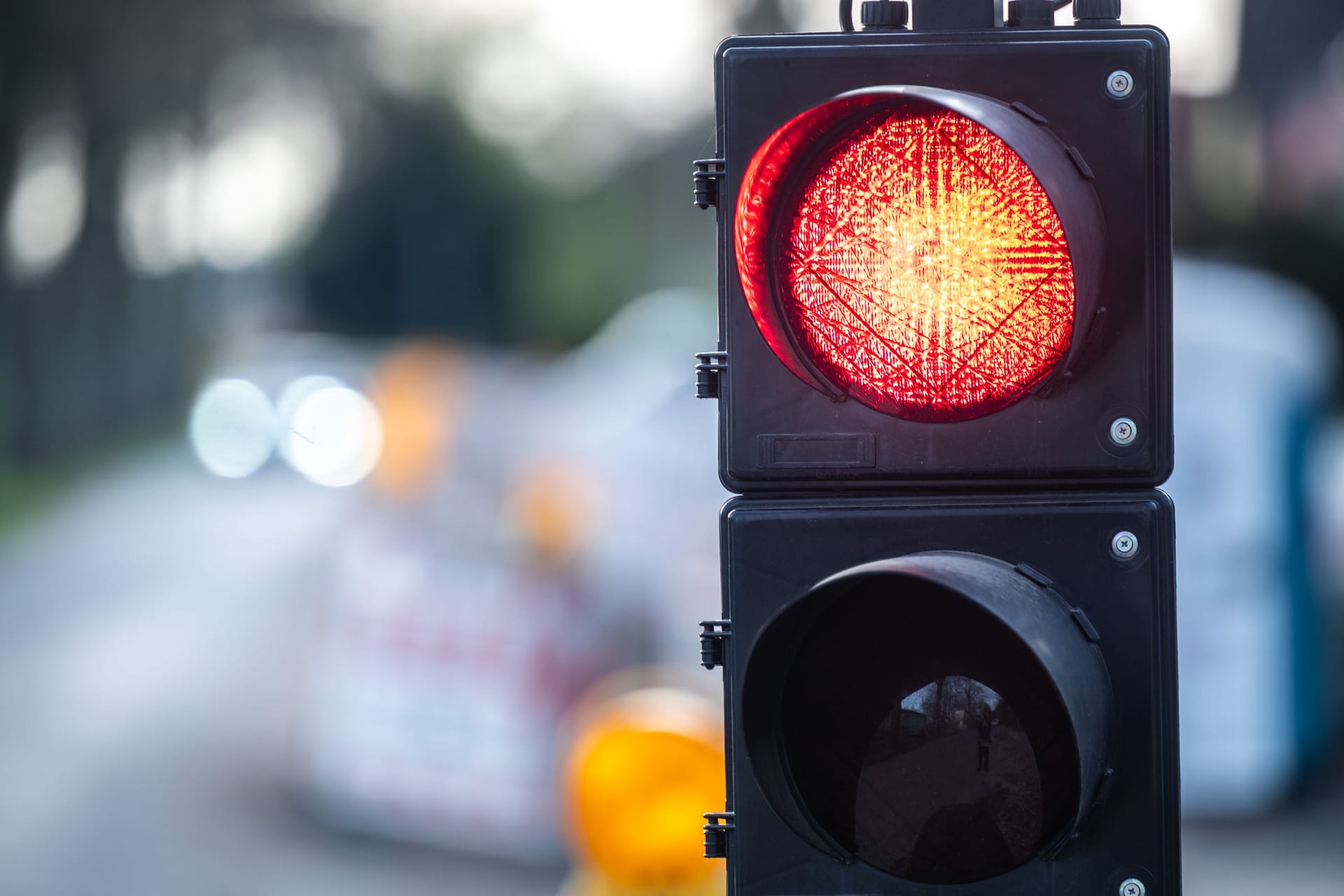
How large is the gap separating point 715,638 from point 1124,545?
0.44 m

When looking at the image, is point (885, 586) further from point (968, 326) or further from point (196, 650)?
point (196, 650)

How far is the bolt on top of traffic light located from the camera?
61.6 inches

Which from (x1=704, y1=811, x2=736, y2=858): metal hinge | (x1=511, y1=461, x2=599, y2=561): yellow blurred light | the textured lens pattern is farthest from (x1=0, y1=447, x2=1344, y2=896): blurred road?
the textured lens pattern

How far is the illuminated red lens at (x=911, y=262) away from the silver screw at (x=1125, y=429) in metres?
0.10

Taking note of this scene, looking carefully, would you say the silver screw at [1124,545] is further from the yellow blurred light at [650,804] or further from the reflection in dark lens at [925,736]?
the yellow blurred light at [650,804]

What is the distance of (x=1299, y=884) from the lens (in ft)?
20.5

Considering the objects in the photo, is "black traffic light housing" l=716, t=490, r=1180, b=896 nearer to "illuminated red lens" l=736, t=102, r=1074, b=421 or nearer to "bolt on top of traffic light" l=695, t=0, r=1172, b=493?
"bolt on top of traffic light" l=695, t=0, r=1172, b=493

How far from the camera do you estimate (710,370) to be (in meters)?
1.67

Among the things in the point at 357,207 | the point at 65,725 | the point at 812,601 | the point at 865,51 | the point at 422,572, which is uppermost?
the point at 357,207

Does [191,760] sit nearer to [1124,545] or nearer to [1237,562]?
[1237,562]

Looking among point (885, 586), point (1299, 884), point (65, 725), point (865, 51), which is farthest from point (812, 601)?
point (65, 725)

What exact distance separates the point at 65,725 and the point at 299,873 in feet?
12.8

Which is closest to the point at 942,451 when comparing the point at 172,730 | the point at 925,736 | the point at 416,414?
the point at 925,736

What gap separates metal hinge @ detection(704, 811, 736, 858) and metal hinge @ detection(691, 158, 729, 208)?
67cm
